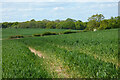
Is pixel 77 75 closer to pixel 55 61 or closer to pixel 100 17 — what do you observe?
pixel 55 61

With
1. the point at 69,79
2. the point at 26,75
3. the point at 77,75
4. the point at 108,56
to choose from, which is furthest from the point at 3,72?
the point at 108,56

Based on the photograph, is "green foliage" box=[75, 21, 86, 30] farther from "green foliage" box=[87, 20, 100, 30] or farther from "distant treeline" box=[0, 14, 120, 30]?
"green foliage" box=[87, 20, 100, 30]

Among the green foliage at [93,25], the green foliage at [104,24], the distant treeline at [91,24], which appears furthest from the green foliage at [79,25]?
the green foliage at [104,24]

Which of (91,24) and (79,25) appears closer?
(91,24)

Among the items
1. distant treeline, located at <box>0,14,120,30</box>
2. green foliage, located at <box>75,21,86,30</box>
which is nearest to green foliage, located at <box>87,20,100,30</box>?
distant treeline, located at <box>0,14,120,30</box>

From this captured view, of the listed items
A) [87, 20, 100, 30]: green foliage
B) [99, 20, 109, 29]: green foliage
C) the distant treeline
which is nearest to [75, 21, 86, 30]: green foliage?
the distant treeline

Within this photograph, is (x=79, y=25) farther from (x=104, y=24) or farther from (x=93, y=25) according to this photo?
(x=104, y=24)

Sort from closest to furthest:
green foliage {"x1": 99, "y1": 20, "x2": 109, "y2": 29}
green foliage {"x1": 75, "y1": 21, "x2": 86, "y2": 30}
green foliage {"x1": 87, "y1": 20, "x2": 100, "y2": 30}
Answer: green foliage {"x1": 99, "y1": 20, "x2": 109, "y2": 29} < green foliage {"x1": 87, "y1": 20, "x2": 100, "y2": 30} < green foliage {"x1": 75, "y1": 21, "x2": 86, "y2": 30}

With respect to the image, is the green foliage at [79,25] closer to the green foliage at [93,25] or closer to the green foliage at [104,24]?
the green foliage at [93,25]

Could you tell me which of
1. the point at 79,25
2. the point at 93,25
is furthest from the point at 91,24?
the point at 79,25

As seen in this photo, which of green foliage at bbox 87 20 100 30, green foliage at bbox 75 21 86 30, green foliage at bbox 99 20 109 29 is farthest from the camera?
green foliage at bbox 75 21 86 30

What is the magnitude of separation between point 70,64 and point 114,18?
66.4 m

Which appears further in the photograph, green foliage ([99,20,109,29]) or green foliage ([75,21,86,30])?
green foliage ([75,21,86,30])

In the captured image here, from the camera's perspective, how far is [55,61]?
1155 centimetres
